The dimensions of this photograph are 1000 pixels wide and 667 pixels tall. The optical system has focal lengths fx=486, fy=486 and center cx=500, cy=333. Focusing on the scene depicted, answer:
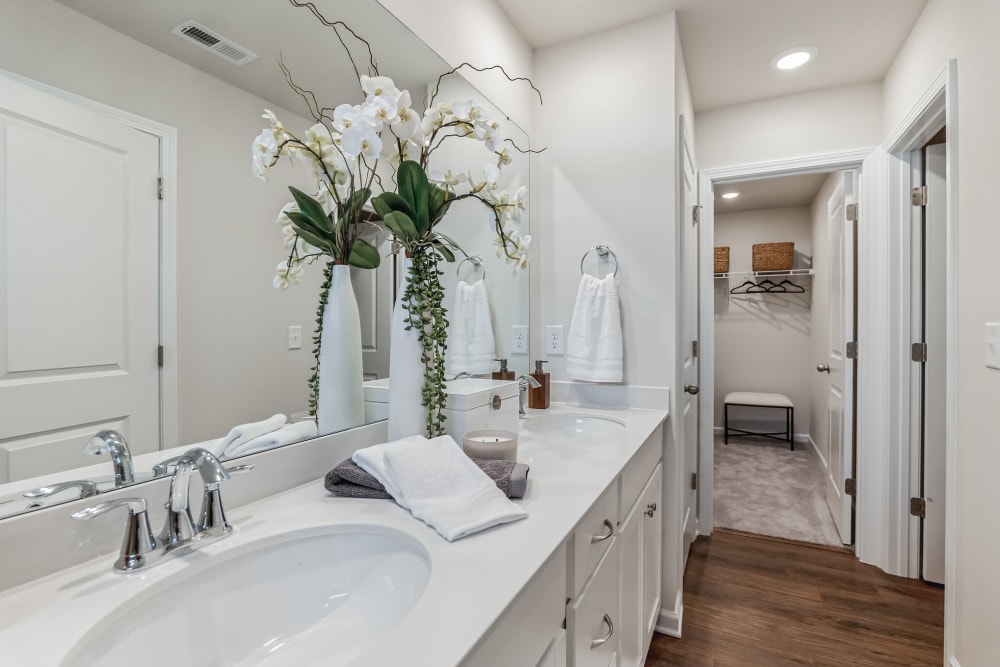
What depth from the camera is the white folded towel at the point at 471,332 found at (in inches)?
64.5

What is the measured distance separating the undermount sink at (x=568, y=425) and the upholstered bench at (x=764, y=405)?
10.6 ft

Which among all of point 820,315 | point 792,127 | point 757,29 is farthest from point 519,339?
point 820,315

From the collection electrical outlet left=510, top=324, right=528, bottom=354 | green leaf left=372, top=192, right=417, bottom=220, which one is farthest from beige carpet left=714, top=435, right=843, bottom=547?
green leaf left=372, top=192, right=417, bottom=220

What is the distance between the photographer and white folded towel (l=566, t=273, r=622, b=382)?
1870 mm

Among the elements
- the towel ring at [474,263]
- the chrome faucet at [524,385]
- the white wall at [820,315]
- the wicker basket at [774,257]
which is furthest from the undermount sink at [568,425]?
the wicker basket at [774,257]

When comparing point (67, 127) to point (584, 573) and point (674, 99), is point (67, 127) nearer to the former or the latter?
point (584, 573)

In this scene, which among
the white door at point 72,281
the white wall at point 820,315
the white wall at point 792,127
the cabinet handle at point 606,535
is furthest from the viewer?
the white wall at point 820,315

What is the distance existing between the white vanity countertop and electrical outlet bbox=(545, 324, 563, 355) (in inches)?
39.4

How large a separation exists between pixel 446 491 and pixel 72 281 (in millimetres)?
641

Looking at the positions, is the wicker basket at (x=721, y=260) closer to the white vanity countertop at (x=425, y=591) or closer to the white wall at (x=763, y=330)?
the white wall at (x=763, y=330)

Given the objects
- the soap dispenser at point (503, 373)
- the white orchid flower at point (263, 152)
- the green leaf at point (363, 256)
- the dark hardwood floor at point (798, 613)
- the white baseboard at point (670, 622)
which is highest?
the white orchid flower at point (263, 152)

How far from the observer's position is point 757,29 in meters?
1.95

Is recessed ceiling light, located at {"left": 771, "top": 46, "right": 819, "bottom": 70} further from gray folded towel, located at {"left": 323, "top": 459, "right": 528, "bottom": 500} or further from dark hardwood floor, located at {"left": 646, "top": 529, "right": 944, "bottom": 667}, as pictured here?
dark hardwood floor, located at {"left": 646, "top": 529, "right": 944, "bottom": 667}

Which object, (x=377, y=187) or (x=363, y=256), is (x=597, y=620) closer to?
(x=363, y=256)
